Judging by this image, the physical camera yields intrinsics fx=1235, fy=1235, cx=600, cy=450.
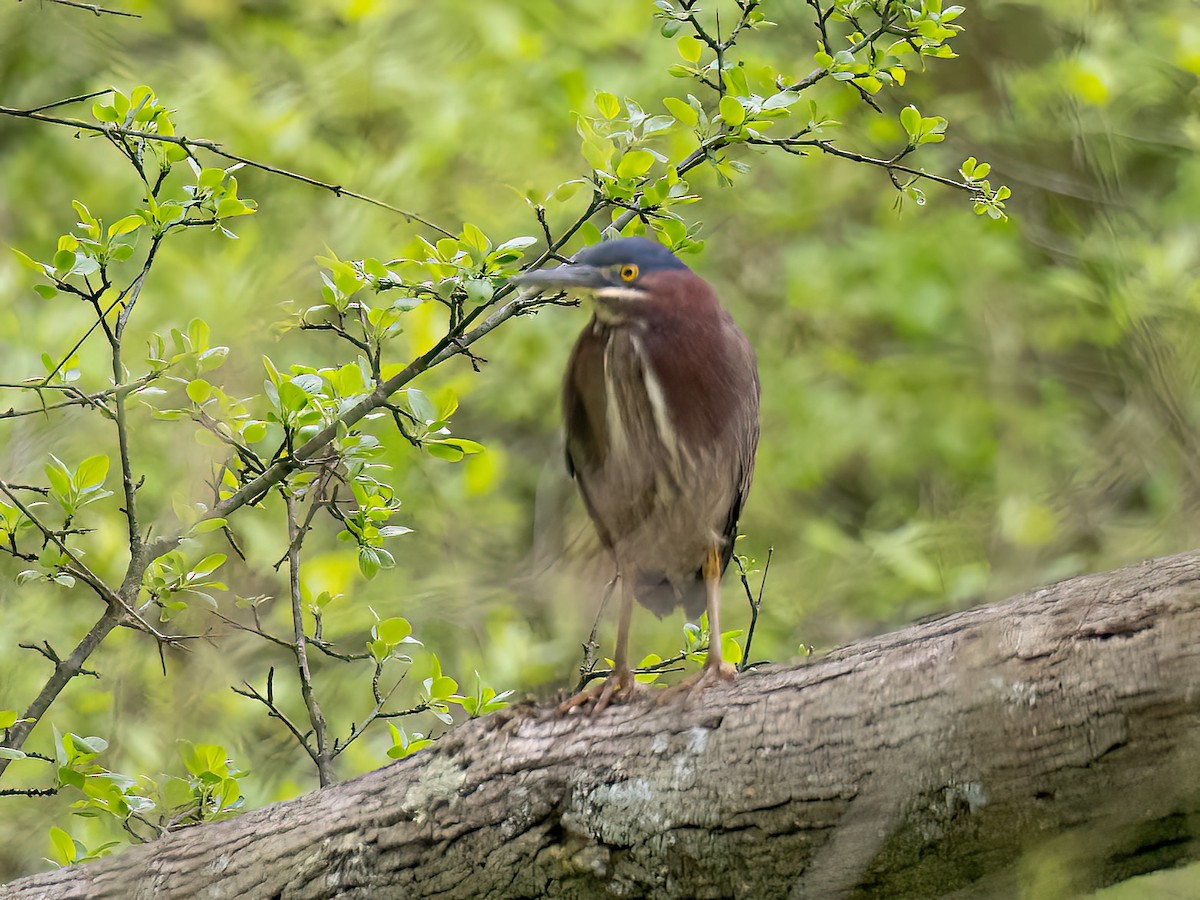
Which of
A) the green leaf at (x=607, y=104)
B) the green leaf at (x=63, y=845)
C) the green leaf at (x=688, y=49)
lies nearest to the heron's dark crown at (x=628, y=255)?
the green leaf at (x=607, y=104)

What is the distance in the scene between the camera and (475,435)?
5.20 m

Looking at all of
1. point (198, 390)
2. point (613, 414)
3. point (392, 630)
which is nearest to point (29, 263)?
point (198, 390)

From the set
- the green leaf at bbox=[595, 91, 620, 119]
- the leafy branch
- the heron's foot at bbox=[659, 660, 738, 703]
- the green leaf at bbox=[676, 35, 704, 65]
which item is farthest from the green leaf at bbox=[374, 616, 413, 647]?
the green leaf at bbox=[676, 35, 704, 65]

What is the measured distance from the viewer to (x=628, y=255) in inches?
104

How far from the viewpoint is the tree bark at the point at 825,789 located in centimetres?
145

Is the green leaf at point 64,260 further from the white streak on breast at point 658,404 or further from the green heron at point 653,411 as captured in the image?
the white streak on breast at point 658,404

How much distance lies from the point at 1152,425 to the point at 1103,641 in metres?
0.31

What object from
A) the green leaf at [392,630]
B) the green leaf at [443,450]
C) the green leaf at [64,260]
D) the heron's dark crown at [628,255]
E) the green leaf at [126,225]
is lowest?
the green leaf at [392,630]

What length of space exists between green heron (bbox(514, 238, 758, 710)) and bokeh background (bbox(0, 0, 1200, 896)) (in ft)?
0.54

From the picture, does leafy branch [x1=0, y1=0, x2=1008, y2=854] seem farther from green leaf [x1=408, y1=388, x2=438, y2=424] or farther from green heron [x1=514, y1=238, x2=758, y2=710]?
green heron [x1=514, y1=238, x2=758, y2=710]

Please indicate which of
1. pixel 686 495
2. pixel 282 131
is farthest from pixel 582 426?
pixel 282 131

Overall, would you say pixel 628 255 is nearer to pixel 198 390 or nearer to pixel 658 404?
pixel 658 404

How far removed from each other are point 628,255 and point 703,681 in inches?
35.8

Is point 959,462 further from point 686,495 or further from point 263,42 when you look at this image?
point 263,42
